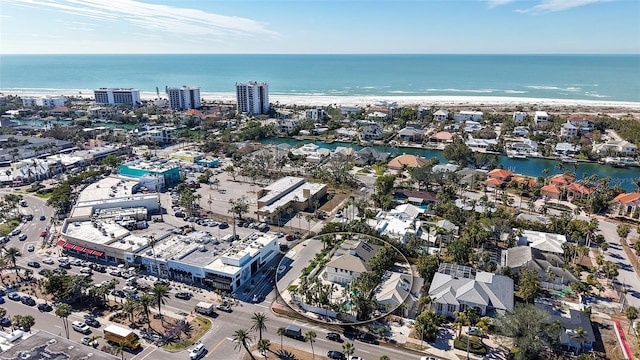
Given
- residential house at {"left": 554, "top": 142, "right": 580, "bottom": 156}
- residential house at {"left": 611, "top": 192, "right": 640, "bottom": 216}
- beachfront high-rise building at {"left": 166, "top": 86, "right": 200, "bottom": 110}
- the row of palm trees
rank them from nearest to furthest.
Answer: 1. the row of palm trees
2. residential house at {"left": 611, "top": 192, "right": 640, "bottom": 216}
3. residential house at {"left": 554, "top": 142, "right": 580, "bottom": 156}
4. beachfront high-rise building at {"left": 166, "top": 86, "right": 200, "bottom": 110}

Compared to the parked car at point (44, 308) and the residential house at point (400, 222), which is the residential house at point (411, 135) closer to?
the residential house at point (400, 222)

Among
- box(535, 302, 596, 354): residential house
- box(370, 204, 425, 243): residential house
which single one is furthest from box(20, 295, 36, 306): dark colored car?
box(535, 302, 596, 354): residential house

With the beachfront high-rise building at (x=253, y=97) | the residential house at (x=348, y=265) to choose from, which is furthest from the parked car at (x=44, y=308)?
the beachfront high-rise building at (x=253, y=97)

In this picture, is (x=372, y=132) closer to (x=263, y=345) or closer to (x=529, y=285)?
(x=529, y=285)

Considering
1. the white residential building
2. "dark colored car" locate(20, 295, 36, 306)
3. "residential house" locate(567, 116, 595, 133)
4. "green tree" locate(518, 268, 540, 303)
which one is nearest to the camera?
"green tree" locate(518, 268, 540, 303)

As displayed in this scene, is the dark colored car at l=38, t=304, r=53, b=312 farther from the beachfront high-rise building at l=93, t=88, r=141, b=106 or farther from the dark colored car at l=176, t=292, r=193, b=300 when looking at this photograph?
the beachfront high-rise building at l=93, t=88, r=141, b=106

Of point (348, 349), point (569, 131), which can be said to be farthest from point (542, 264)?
point (569, 131)

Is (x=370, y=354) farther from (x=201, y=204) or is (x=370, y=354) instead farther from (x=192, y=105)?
(x=192, y=105)
